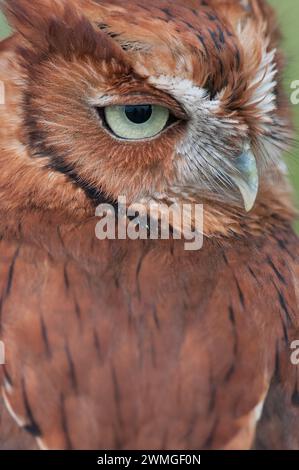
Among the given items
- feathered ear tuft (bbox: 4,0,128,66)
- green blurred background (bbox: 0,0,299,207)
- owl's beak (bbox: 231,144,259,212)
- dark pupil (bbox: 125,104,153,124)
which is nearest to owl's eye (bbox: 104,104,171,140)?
dark pupil (bbox: 125,104,153,124)

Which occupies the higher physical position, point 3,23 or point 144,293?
point 3,23

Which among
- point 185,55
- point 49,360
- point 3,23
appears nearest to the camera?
point 49,360

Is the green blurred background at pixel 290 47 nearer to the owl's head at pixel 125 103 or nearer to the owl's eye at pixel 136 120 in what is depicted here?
the owl's head at pixel 125 103

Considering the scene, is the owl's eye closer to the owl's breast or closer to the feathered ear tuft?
the feathered ear tuft

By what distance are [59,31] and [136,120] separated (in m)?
0.34

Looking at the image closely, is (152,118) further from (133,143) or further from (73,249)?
(73,249)

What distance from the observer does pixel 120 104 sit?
2.61 meters

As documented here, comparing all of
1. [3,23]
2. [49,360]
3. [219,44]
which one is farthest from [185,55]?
[49,360]

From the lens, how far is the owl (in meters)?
2.43

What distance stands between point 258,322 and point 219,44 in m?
0.81

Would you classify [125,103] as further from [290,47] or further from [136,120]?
[290,47]

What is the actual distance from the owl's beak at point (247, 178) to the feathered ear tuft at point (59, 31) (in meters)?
0.47

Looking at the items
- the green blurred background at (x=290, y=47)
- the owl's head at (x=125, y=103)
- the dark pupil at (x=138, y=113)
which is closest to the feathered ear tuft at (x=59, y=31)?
the owl's head at (x=125, y=103)

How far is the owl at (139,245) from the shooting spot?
2.43m
